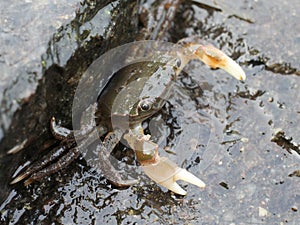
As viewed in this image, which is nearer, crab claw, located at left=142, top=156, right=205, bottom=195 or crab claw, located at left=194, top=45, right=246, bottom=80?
crab claw, located at left=142, top=156, right=205, bottom=195

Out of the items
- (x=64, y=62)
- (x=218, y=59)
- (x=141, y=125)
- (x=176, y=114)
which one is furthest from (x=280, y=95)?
(x=64, y=62)

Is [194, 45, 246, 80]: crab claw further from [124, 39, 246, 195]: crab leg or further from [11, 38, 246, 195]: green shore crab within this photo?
[124, 39, 246, 195]: crab leg

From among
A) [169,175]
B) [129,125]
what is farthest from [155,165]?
[129,125]

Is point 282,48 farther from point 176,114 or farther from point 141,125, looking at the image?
point 141,125

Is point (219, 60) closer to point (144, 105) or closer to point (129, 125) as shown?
point (144, 105)

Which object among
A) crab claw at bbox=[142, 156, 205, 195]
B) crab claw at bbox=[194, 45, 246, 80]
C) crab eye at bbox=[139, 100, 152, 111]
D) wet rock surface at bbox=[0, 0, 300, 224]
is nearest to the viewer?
wet rock surface at bbox=[0, 0, 300, 224]

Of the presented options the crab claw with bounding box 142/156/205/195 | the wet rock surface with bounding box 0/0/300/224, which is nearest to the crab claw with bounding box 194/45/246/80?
the wet rock surface with bounding box 0/0/300/224
